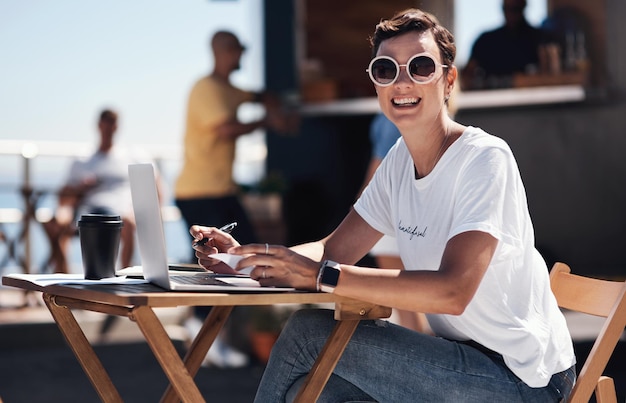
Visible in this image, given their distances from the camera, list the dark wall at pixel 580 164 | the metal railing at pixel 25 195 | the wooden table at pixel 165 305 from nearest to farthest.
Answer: the wooden table at pixel 165 305 < the dark wall at pixel 580 164 < the metal railing at pixel 25 195

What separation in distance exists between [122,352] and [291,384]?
3.88 meters

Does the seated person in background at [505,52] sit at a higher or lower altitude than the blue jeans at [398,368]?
higher

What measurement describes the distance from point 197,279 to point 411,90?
632mm

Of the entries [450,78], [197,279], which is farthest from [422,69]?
[197,279]

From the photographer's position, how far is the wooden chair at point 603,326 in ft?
7.09

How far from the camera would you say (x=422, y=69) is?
2260mm

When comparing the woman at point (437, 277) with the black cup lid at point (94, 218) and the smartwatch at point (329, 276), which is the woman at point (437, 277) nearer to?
the smartwatch at point (329, 276)

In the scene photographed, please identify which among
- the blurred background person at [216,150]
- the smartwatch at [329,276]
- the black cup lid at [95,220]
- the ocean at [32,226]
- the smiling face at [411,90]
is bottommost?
the ocean at [32,226]

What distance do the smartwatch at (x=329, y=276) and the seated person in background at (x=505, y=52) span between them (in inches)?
179

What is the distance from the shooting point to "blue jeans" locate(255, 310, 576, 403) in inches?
82.0

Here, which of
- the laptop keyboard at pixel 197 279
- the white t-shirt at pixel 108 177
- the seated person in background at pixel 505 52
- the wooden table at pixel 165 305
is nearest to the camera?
the wooden table at pixel 165 305

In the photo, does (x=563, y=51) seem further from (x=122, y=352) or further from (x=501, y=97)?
(x=122, y=352)

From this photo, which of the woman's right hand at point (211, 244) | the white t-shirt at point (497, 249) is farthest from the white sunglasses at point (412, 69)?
the woman's right hand at point (211, 244)

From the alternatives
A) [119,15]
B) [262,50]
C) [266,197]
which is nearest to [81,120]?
[119,15]
